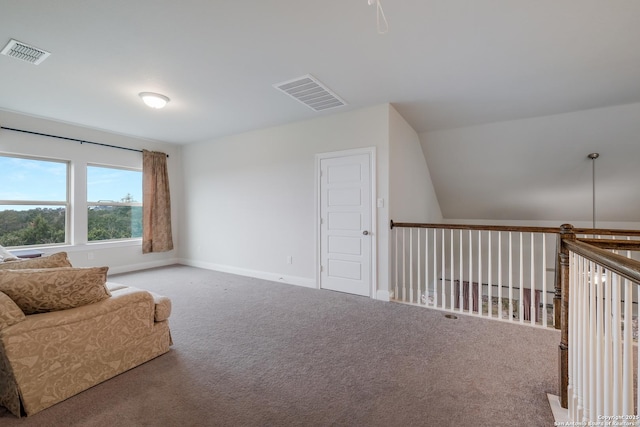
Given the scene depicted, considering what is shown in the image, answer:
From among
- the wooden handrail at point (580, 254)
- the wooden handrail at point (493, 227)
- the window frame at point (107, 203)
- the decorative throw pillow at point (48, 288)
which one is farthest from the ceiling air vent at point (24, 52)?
the wooden handrail at point (580, 254)

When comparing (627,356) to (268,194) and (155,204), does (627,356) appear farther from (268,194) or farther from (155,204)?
(155,204)

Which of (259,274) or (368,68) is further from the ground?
(368,68)

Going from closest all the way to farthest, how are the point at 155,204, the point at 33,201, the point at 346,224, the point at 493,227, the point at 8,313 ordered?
the point at 8,313
the point at 493,227
the point at 346,224
the point at 33,201
the point at 155,204

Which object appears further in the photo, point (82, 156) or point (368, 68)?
point (82, 156)

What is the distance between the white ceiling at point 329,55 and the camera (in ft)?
6.43

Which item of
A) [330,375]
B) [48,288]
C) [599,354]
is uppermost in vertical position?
[48,288]

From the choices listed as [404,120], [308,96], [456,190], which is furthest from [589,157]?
[308,96]

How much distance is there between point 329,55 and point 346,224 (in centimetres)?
215

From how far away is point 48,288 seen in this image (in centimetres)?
175

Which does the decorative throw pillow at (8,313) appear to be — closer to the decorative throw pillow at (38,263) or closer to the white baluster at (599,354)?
the decorative throw pillow at (38,263)

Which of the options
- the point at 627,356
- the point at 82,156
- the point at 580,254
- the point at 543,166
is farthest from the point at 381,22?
the point at 82,156

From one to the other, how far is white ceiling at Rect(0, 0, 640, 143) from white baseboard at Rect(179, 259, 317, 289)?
8.23 feet

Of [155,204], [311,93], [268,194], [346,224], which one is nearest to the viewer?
[311,93]

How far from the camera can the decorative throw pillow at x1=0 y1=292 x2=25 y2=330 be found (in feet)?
5.13
